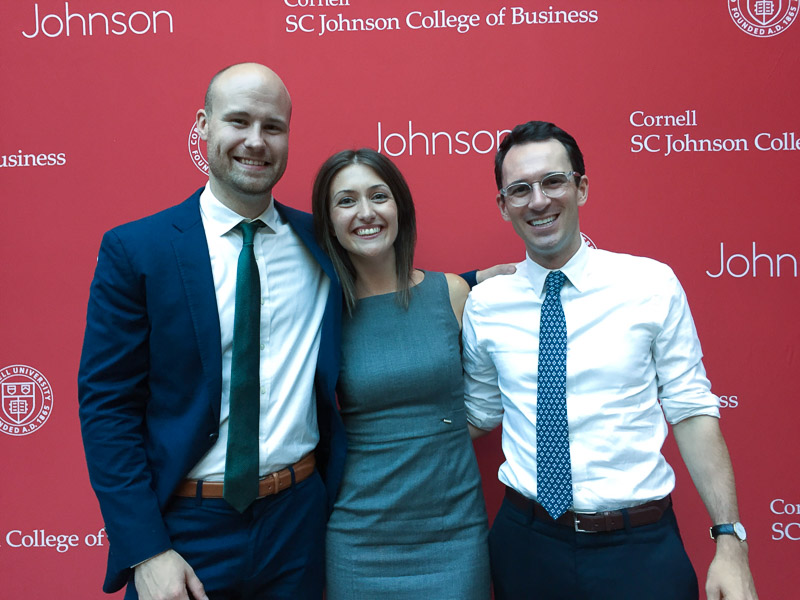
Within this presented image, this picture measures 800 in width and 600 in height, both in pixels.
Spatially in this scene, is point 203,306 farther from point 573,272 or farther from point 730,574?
point 730,574

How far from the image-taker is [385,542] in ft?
5.34

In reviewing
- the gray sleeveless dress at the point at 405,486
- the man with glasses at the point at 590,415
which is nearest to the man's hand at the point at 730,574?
the man with glasses at the point at 590,415

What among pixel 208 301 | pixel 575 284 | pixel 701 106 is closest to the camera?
pixel 208 301

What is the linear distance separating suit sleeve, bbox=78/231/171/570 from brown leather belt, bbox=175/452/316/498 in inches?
3.5

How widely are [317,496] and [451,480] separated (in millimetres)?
371

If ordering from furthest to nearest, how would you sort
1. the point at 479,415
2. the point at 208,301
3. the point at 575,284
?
the point at 479,415 < the point at 575,284 < the point at 208,301

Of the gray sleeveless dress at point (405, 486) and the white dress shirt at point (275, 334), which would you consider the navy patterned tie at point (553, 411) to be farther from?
the white dress shirt at point (275, 334)

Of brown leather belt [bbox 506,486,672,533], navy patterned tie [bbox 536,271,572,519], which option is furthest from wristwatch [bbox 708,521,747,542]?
navy patterned tie [bbox 536,271,572,519]

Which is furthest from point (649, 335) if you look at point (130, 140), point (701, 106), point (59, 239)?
point (59, 239)

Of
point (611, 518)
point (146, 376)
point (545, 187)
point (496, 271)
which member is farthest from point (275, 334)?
point (611, 518)

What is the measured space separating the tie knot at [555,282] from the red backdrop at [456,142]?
55cm

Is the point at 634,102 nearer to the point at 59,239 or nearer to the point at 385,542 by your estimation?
the point at 385,542

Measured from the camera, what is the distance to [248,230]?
5.09ft

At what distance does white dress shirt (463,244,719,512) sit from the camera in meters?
1.47
